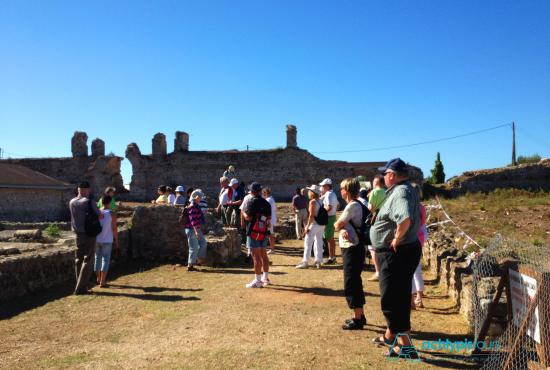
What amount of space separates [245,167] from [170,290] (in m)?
23.5

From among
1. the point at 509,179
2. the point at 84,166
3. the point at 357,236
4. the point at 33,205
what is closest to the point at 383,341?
the point at 357,236

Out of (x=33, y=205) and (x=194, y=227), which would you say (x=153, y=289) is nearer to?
(x=194, y=227)

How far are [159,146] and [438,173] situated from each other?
2259 cm

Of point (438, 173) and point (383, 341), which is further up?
point (438, 173)

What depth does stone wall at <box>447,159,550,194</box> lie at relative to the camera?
25.5 m

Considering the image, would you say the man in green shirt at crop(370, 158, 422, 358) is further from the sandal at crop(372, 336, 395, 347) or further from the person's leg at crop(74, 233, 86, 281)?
the person's leg at crop(74, 233, 86, 281)

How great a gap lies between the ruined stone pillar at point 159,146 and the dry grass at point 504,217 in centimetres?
2066

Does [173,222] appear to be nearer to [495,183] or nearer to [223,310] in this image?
[223,310]

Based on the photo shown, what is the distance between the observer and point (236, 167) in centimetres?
3081

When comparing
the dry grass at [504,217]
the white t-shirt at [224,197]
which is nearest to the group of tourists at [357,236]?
the white t-shirt at [224,197]

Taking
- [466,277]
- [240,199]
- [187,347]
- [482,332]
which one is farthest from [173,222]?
[482,332]

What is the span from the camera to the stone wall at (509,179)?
25489mm

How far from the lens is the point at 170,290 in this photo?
291 inches

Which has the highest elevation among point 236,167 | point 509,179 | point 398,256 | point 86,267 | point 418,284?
point 236,167
